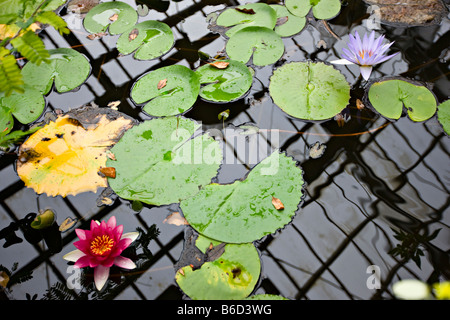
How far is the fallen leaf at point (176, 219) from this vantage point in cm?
198

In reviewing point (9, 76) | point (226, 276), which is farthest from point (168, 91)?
point (226, 276)

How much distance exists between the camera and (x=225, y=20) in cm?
295

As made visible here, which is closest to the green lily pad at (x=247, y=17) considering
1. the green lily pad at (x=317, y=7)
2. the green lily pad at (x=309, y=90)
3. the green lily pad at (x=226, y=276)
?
the green lily pad at (x=317, y=7)

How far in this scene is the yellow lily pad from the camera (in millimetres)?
2139

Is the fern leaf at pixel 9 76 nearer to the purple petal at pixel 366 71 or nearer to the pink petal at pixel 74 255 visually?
the pink petal at pixel 74 255

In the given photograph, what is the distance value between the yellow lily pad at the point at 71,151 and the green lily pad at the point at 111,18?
0.91 metres

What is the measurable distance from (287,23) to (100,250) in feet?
7.36

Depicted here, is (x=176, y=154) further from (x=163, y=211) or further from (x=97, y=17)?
(x=97, y=17)

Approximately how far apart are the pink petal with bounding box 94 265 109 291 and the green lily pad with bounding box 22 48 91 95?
144cm

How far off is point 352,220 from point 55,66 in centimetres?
240

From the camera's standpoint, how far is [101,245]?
182 cm

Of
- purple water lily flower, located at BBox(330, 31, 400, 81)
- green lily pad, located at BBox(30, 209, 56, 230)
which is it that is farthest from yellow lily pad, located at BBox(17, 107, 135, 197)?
purple water lily flower, located at BBox(330, 31, 400, 81)
